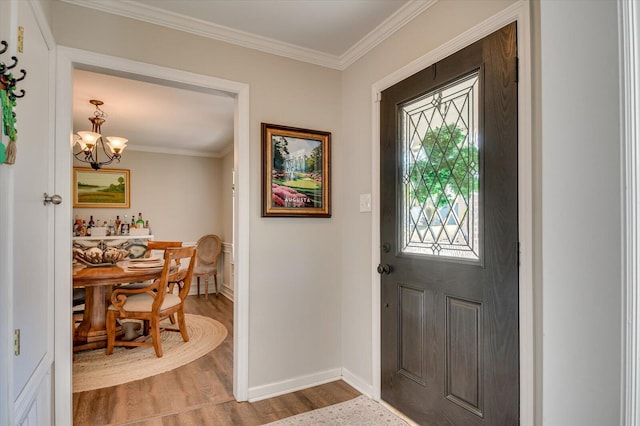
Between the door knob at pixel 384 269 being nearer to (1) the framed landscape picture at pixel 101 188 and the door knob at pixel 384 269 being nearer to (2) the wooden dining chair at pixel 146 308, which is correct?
(2) the wooden dining chair at pixel 146 308

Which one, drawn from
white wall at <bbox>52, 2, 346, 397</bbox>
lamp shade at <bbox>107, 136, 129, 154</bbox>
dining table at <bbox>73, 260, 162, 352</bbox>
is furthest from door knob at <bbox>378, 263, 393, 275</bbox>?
lamp shade at <bbox>107, 136, 129, 154</bbox>

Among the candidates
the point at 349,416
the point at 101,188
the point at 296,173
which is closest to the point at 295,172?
the point at 296,173

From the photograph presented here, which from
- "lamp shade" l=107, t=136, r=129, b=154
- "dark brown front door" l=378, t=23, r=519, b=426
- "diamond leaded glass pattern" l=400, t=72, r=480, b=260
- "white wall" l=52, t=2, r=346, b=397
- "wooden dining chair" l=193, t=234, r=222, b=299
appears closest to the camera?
"dark brown front door" l=378, t=23, r=519, b=426

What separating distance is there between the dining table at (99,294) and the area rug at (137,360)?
0.14 metres

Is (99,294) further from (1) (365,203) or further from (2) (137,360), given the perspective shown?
(1) (365,203)

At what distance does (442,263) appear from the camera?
6.27ft

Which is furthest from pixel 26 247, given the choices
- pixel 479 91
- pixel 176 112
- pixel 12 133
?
pixel 176 112

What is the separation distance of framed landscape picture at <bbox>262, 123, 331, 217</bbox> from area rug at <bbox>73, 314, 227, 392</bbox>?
1.74 metres

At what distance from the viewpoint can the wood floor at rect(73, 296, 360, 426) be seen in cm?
220

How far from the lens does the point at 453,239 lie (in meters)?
1.86

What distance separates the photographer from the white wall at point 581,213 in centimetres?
53

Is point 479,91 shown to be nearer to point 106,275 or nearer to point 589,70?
point 589,70

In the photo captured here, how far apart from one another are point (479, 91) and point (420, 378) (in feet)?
5.25

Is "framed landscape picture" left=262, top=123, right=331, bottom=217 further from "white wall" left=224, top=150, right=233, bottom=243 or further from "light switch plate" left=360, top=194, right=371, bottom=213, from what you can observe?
"white wall" left=224, top=150, right=233, bottom=243
